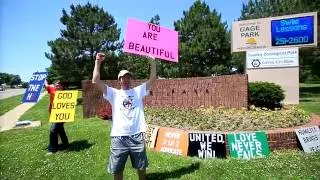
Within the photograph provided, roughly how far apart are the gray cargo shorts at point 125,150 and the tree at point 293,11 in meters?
30.6

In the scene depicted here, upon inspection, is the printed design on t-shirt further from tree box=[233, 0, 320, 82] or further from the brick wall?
tree box=[233, 0, 320, 82]

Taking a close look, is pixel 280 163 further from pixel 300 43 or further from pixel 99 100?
pixel 300 43

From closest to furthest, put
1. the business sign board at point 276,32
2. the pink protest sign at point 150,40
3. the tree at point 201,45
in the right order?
the pink protest sign at point 150,40, the business sign board at point 276,32, the tree at point 201,45

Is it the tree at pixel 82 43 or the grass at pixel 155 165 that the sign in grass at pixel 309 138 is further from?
the tree at pixel 82 43

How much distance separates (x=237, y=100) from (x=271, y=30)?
854 centimetres

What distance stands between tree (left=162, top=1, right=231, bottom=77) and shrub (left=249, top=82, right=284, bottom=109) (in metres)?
23.0

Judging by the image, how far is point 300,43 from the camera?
72.2 feet

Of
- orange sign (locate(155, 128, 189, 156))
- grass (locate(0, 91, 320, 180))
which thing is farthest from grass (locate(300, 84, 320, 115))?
grass (locate(0, 91, 320, 180))

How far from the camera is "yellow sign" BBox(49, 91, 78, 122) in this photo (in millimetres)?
10156

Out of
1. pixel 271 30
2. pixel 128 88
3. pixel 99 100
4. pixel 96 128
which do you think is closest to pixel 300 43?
pixel 271 30

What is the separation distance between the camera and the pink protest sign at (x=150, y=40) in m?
7.41

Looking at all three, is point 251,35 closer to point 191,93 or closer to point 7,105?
point 191,93

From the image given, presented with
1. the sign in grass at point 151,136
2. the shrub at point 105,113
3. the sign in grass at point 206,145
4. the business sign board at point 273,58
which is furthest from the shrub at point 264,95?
the sign in grass at point 206,145

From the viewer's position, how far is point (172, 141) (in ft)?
31.3
